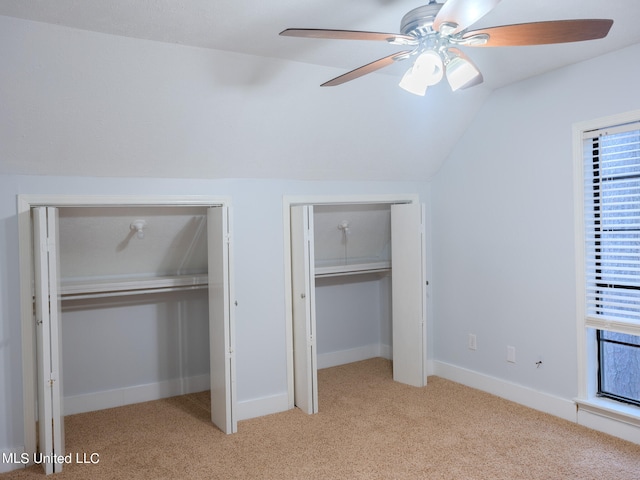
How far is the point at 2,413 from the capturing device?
9.48ft

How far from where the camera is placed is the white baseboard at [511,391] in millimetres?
3403

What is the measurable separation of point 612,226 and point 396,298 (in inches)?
67.9

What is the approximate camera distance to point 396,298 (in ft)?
14.0

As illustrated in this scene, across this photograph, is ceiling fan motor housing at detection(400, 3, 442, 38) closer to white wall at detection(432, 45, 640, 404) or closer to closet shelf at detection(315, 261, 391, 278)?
white wall at detection(432, 45, 640, 404)

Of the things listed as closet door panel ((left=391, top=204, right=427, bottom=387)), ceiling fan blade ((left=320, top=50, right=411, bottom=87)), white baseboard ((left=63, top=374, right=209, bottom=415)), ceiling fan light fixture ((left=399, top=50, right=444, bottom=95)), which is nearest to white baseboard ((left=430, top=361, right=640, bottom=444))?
closet door panel ((left=391, top=204, right=427, bottom=387))

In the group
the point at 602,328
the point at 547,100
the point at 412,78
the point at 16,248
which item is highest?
the point at 547,100

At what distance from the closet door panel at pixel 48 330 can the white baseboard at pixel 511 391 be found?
116 inches

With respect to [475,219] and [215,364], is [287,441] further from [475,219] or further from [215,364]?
[475,219]

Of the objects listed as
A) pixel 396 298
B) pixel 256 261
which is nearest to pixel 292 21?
pixel 256 261

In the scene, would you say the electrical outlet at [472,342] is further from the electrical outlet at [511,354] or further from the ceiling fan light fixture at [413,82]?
the ceiling fan light fixture at [413,82]

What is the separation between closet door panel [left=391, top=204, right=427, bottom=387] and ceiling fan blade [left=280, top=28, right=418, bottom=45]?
2237mm

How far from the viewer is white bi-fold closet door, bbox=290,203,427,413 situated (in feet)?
11.8

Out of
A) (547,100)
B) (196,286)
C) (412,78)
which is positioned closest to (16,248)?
(196,286)

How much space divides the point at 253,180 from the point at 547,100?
210 cm
